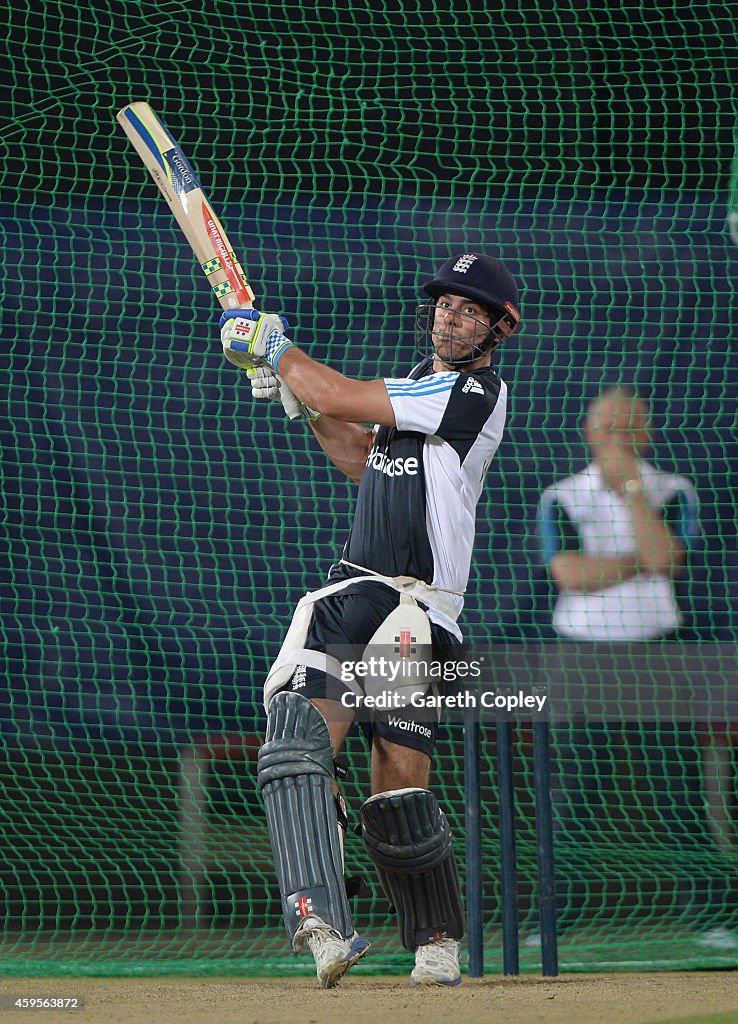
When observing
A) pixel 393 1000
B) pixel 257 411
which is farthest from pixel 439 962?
pixel 257 411

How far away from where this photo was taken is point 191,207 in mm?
3994

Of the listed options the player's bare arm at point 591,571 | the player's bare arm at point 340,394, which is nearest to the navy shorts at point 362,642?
the player's bare arm at point 340,394

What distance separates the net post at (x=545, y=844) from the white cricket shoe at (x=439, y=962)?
0.41 meters

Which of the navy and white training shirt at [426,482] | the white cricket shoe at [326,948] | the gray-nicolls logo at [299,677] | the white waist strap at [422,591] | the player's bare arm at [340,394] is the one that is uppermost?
the player's bare arm at [340,394]

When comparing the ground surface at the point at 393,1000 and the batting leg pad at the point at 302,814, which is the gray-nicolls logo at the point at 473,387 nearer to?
the batting leg pad at the point at 302,814

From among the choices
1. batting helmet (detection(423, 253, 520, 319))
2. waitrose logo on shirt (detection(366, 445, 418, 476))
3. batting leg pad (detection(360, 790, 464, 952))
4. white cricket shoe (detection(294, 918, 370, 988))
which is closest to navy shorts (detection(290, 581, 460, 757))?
batting leg pad (detection(360, 790, 464, 952))

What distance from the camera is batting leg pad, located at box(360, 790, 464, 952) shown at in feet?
11.7

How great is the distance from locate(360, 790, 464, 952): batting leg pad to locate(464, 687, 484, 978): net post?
354 mm

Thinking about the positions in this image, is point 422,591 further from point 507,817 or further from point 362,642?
point 507,817

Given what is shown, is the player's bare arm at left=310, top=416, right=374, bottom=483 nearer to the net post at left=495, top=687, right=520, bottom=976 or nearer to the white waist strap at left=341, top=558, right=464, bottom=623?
the white waist strap at left=341, top=558, right=464, bottom=623

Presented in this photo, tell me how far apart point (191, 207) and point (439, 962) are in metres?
2.18

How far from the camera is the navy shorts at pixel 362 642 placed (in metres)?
3.44

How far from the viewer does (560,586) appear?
5.89 meters

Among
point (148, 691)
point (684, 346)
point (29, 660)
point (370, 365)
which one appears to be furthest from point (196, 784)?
point (684, 346)
